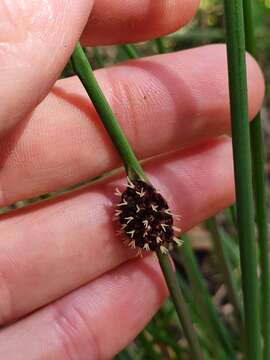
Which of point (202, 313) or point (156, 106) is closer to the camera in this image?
point (156, 106)

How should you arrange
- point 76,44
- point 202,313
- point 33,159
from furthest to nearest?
point 202,313 < point 33,159 < point 76,44

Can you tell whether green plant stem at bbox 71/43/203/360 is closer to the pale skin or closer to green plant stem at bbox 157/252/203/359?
green plant stem at bbox 157/252/203/359

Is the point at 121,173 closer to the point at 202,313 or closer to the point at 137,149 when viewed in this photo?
the point at 137,149

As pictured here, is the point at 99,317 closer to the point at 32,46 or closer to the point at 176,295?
the point at 176,295

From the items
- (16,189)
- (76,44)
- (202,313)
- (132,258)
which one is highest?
(76,44)

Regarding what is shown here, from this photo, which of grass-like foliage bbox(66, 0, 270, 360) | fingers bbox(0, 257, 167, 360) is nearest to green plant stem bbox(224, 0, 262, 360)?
grass-like foliage bbox(66, 0, 270, 360)

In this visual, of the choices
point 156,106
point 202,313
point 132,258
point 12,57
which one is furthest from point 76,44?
point 202,313

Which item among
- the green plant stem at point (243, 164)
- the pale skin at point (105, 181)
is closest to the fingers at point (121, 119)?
the pale skin at point (105, 181)
